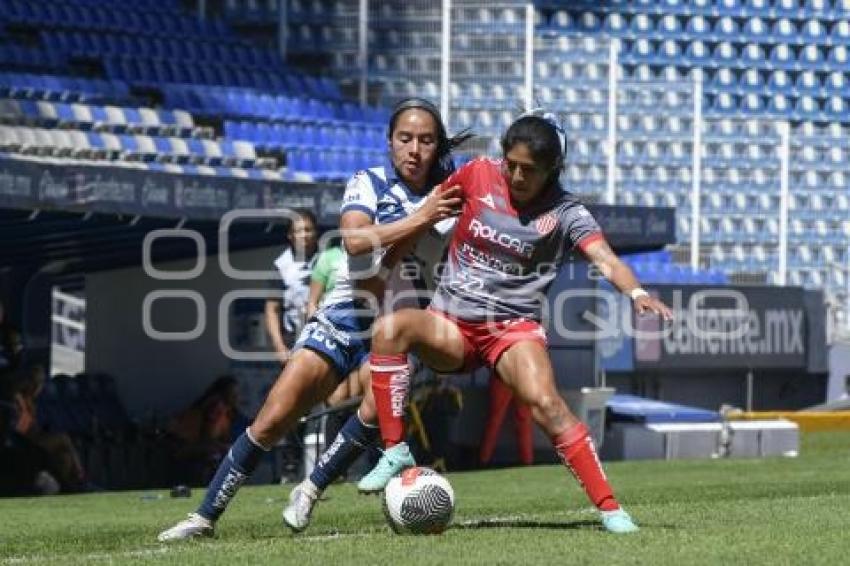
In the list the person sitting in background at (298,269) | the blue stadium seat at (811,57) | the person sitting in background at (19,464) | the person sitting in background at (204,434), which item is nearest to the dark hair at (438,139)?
the person sitting in background at (298,269)

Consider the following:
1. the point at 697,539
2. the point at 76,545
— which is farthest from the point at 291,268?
the point at 697,539

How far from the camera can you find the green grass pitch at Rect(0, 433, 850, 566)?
6949mm

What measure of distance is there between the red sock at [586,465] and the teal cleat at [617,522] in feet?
0.08

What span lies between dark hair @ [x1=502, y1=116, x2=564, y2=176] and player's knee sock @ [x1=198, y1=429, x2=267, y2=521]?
1.59 m

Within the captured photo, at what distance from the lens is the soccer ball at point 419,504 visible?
7.89 m

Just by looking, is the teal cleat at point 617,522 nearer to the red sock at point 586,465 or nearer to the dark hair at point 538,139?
the red sock at point 586,465

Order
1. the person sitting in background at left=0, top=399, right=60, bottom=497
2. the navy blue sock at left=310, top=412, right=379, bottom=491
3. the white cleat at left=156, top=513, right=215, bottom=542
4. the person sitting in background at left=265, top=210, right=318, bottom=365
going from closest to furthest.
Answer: the white cleat at left=156, top=513, right=215, bottom=542 < the navy blue sock at left=310, top=412, right=379, bottom=491 < the person sitting in background at left=265, top=210, right=318, bottom=365 < the person sitting in background at left=0, top=399, right=60, bottom=497

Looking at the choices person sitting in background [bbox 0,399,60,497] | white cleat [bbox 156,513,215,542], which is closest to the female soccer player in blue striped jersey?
white cleat [bbox 156,513,215,542]

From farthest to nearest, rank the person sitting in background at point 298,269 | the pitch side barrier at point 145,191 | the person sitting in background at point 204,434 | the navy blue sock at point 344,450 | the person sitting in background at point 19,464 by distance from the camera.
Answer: the person sitting in background at point 204,434, the pitch side barrier at point 145,191, the person sitting in background at point 19,464, the person sitting in background at point 298,269, the navy blue sock at point 344,450

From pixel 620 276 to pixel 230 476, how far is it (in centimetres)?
177

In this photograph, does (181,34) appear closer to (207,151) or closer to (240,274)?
(207,151)

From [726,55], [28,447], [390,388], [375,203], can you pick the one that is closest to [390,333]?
[390,388]

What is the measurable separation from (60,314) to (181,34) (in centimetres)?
396

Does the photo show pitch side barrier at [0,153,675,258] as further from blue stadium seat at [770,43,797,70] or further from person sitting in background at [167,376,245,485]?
blue stadium seat at [770,43,797,70]
